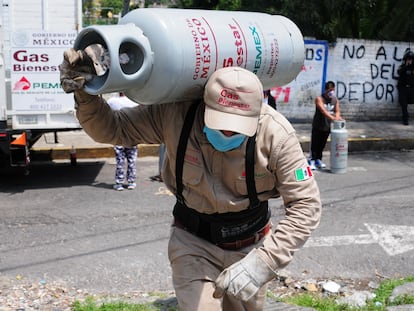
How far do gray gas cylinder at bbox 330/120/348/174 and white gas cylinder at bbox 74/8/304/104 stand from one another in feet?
21.4

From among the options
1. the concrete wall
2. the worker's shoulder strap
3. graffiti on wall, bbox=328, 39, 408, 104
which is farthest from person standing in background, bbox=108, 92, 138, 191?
graffiti on wall, bbox=328, 39, 408, 104

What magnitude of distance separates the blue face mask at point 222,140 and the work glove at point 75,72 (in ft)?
1.91

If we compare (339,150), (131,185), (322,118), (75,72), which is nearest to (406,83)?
(322,118)

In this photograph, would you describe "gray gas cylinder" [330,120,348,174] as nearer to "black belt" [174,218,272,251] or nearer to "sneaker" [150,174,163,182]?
"sneaker" [150,174,163,182]

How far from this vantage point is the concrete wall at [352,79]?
43.3 feet

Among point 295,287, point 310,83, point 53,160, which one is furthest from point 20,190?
point 310,83

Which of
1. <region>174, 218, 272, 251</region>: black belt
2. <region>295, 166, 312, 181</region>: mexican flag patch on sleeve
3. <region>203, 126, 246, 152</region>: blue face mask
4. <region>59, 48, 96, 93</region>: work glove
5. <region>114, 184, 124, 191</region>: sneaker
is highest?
<region>59, 48, 96, 93</region>: work glove

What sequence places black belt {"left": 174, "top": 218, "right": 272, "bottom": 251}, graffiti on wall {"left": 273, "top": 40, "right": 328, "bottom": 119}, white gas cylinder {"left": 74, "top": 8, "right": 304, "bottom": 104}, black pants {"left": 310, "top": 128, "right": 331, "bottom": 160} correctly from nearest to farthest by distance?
white gas cylinder {"left": 74, "top": 8, "right": 304, "bottom": 104} → black belt {"left": 174, "top": 218, "right": 272, "bottom": 251} → black pants {"left": 310, "top": 128, "right": 331, "bottom": 160} → graffiti on wall {"left": 273, "top": 40, "right": 328, "bottom": 119}

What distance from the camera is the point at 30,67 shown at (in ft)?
25.5

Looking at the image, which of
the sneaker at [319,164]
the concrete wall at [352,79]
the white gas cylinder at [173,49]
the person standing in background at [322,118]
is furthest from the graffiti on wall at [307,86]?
the white gas cylinder at [173,49]

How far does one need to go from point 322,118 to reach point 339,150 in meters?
0.74

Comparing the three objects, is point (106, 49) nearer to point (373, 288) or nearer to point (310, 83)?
point (373, 288)

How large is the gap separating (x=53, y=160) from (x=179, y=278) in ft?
24.3

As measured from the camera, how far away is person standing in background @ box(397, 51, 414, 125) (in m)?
13.5
